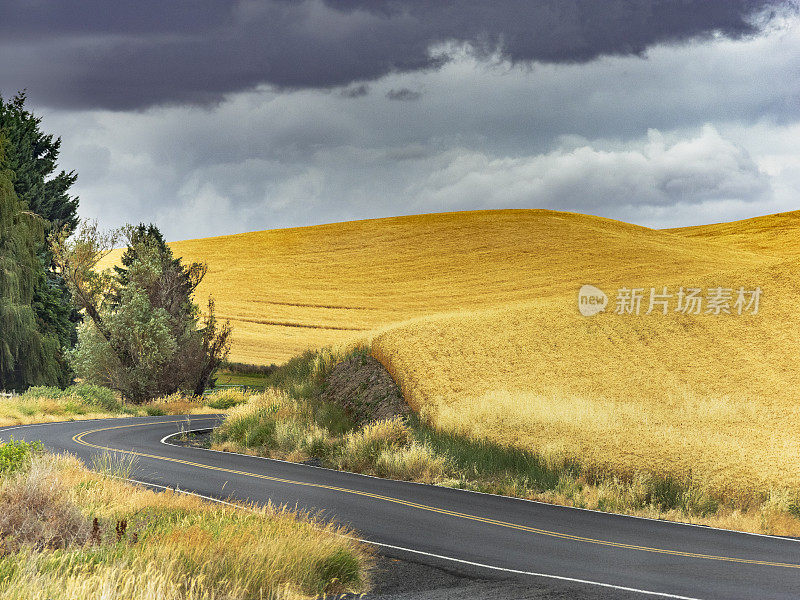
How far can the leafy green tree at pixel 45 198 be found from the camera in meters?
46.4

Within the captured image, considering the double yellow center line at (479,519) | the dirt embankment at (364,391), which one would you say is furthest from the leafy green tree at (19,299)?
the dirt embankment at (364,391)

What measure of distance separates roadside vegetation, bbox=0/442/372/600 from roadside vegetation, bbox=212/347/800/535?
26.3 feet

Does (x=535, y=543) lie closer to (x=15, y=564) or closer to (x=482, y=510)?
(x=482, y=510)

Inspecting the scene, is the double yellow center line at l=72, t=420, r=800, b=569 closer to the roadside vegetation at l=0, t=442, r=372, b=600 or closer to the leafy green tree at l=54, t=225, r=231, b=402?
the roadside vegetation at l=0, t=442, r=372, b=600

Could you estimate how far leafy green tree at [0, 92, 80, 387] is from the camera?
A: 46406 millimetres

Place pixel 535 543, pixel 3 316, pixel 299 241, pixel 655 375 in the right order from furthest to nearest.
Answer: pixel 299 241 → pixel 3 316 → pixel 655 375 → pixel 535 543

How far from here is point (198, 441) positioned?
2941 centimetres

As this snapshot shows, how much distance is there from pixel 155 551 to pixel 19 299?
33184 mm

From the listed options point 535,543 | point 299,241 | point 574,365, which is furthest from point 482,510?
point 299,241

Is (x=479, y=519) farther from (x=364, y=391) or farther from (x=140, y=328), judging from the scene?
(x=140, y=328)

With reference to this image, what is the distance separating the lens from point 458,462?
69.3ft

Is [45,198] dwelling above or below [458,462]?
above

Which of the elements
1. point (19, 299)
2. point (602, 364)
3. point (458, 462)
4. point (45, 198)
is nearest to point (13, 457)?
point (458, 462)

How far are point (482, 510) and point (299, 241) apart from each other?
292 ft
